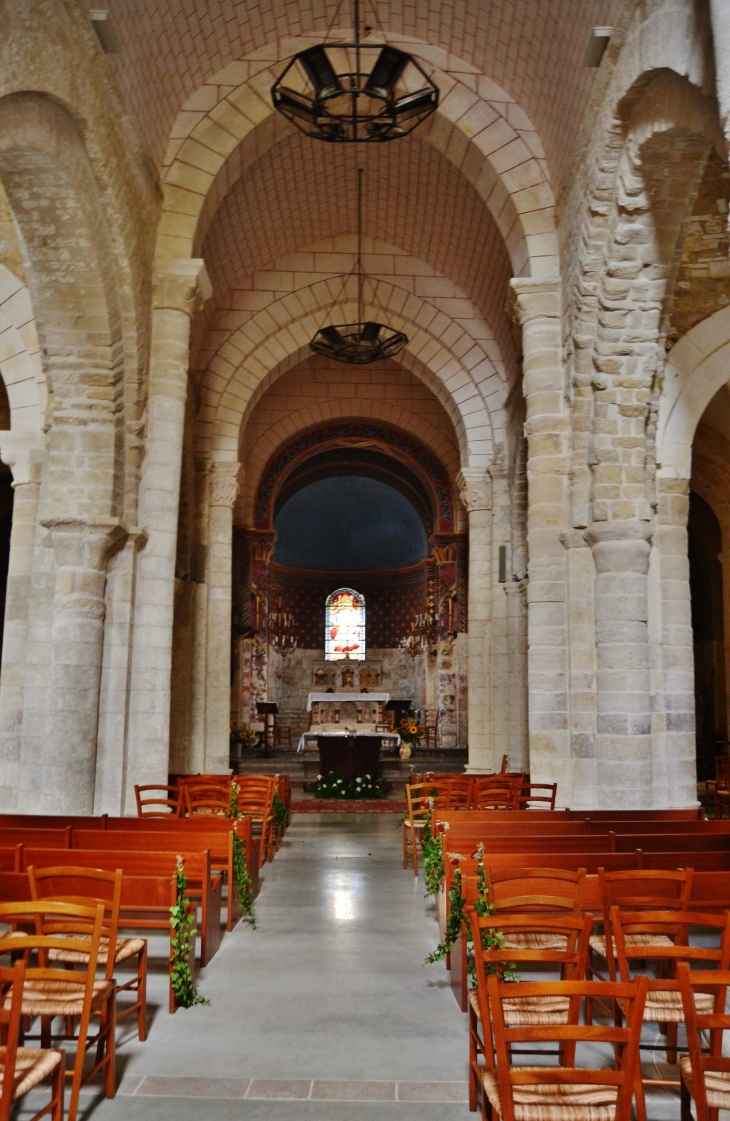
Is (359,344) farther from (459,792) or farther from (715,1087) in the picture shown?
(715,1087)

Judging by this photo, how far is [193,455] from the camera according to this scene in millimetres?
15227

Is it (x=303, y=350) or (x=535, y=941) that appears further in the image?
(x=303, y=350)

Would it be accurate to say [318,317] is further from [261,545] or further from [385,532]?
[385,532]

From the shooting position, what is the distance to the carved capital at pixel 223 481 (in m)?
15.3

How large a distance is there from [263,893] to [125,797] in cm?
223

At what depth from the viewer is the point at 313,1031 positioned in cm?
477

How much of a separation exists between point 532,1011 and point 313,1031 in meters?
1.38

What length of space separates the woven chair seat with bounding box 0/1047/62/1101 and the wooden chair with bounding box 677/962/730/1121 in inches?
82.5

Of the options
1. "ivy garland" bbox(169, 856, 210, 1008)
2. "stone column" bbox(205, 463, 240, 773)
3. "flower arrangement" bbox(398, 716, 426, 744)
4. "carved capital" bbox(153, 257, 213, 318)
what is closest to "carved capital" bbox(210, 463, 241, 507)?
"stone column" bbox(205, 463, 240, 773)

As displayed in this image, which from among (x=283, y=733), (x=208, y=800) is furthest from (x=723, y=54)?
(x=283, y=733)

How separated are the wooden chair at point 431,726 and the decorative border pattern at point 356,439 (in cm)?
480

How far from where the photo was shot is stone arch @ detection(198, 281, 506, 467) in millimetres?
15383

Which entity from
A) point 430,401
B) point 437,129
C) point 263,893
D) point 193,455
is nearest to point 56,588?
point 263,893

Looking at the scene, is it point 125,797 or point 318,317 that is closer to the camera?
point 125,797
